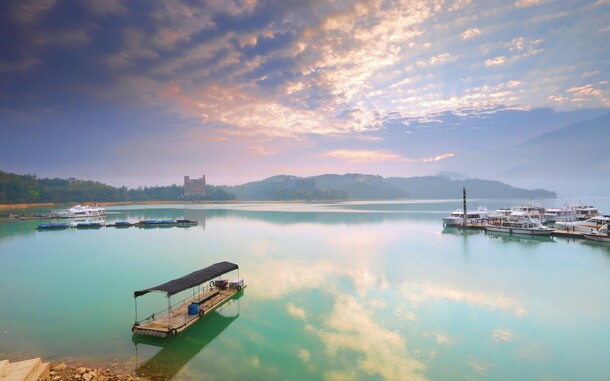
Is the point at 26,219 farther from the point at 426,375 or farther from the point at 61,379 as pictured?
the point at 426,375

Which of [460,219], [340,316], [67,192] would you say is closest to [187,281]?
[340,316]

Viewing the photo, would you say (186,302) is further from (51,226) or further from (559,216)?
(559,216)

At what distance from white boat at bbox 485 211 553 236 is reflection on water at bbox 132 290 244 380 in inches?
1849

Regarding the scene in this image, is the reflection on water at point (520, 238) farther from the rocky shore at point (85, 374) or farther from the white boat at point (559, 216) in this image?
the rocky shore at point (85, 374)

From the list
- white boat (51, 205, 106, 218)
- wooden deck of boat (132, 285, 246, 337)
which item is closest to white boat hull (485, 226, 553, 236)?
wooden deck of boat (132, 285, 246, 337)

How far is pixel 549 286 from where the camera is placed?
74.3ft

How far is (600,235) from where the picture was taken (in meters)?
40.3

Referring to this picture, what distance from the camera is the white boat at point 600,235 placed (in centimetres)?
3974

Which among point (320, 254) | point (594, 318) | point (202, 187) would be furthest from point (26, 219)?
point (202, 187)

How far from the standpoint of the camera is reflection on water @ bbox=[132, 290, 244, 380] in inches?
465

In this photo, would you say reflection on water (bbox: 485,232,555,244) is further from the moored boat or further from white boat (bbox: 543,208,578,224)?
the moored boat

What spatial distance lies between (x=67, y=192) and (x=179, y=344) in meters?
172

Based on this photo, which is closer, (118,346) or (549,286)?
(118,346)

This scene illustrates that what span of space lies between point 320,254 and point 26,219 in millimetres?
83052
